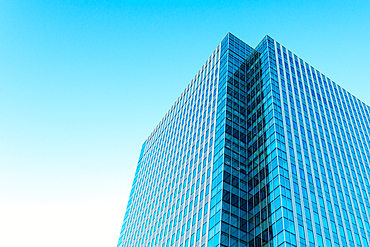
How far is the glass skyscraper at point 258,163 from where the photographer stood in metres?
51.5

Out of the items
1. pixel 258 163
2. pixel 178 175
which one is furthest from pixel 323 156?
pixel 178 175

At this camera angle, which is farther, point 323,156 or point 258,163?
point 323,156

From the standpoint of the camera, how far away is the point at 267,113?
66062 mm

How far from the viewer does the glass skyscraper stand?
51.5 meters

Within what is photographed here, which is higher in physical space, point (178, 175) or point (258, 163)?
point (178, 175)

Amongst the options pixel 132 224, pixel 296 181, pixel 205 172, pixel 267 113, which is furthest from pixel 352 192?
pixel 132 224

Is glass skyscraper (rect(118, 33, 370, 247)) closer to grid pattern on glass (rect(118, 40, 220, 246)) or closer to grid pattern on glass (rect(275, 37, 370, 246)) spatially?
grid pattern on glass (rect(275, 37, 370, 246))

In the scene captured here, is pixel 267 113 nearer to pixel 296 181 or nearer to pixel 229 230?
pixel 296 181

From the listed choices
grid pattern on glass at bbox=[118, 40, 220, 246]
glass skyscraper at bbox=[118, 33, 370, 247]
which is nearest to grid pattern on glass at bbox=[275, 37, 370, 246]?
glass skyscraper at bbox=[118, 33, 370, 247]

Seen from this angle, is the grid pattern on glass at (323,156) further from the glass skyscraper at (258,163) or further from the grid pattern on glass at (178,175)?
the grid pattern on glass at (178,175)

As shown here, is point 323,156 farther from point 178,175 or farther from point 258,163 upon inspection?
point 178,175

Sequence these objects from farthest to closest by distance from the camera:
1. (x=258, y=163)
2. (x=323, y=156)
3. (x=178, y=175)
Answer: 1. (x=178, y=175)
2. (x=323, y=156)
3. (x=258, y=163)

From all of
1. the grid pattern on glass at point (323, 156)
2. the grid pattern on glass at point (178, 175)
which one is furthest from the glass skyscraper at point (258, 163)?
the grid pattern on glass at point (178, 175)

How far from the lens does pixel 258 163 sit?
59594mm
